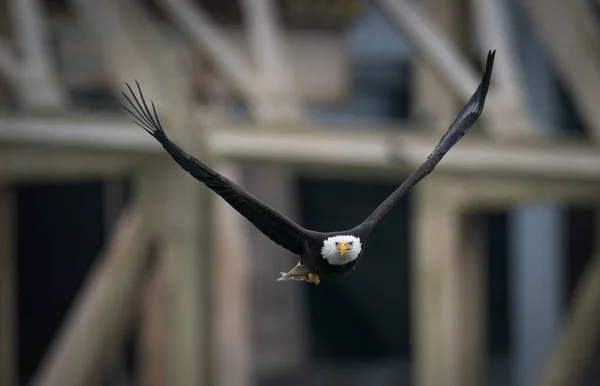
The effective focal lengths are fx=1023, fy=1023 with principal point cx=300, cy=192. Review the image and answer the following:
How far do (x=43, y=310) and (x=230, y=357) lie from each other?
3.45 meters

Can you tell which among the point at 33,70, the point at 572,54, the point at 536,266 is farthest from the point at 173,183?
the point at 536,266

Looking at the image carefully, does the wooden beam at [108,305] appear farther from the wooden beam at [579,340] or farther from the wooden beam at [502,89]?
the wooden beam at [579,340]

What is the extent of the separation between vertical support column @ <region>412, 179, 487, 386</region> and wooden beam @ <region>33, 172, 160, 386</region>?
1.17 metres

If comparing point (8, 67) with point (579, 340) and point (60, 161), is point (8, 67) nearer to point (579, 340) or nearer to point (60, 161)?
point (60, 161)

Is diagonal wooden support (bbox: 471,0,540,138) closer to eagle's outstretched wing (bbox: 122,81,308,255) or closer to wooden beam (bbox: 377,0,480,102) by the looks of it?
wooden beam (bbox: 377,0,480,102)

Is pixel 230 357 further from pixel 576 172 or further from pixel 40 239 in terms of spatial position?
pixel 40 239

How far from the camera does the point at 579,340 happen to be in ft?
12.6

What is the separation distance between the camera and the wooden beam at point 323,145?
3982 mm

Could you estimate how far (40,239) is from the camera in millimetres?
7703

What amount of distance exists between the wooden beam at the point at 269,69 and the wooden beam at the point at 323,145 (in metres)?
0.09

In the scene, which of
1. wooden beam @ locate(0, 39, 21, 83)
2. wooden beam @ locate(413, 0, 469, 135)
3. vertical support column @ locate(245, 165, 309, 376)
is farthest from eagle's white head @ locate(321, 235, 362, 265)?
vertical support column @ locate(245, 165, 309, 376)

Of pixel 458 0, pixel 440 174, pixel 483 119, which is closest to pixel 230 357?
pixel 440 174

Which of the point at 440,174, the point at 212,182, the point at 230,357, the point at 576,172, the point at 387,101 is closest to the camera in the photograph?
the point at 212,182

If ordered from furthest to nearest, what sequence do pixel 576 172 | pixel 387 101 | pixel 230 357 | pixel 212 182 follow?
pixel 387 101, pixel 230 357, pixel 576 172, pixel 212 182
